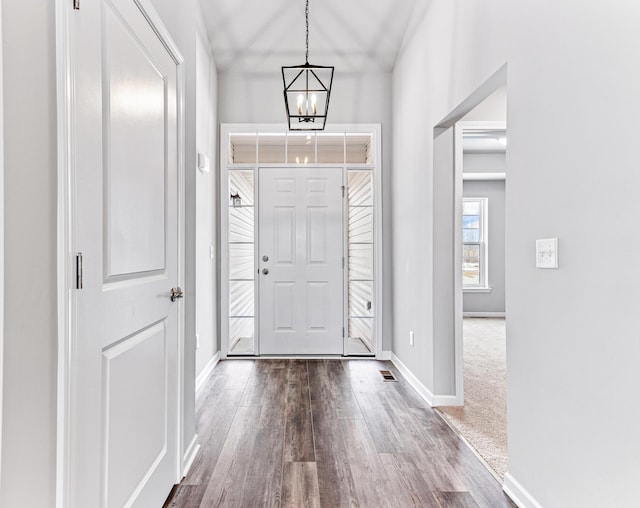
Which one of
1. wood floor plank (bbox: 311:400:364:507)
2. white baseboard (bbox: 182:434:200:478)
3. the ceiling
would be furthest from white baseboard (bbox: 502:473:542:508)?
the ceiling

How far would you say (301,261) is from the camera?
4273 mm

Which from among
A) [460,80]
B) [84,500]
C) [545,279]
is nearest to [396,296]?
[460,80]

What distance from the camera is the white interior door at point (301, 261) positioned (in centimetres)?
426

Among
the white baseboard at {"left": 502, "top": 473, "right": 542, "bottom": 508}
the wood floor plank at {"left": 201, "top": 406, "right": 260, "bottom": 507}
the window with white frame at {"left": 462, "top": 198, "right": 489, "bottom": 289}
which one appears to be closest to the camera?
the white baseboard at {"left": 502, "top": 473, "right": 542, "bottom": 508}

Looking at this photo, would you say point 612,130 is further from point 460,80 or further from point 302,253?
point 302,253

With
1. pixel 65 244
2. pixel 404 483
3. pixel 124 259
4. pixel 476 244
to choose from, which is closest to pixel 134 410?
pixel 124 259

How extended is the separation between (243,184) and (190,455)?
2789 mm

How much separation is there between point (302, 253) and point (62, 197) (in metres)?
3.28

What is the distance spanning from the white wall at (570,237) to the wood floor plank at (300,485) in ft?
2.96

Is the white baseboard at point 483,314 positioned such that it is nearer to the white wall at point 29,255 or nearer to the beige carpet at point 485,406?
the beige carpet at point 485,406

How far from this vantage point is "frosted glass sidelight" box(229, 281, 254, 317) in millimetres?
4254

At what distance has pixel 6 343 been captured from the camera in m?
0.85

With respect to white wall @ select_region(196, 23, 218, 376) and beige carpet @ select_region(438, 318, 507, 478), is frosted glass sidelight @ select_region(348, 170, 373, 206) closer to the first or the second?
white wall @ select_region(196, 23, 218, 376)

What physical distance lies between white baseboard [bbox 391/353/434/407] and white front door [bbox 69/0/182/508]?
5.97ft
